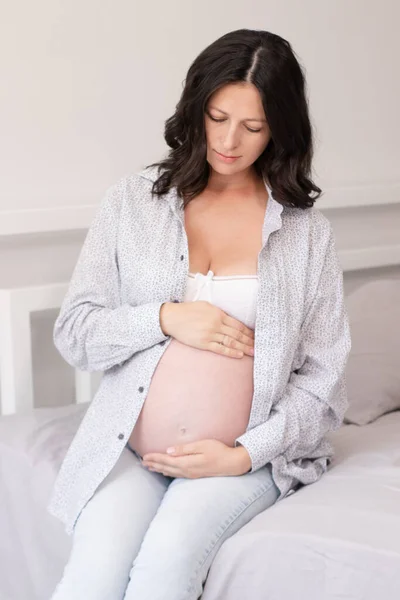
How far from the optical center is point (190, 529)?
→ 142 centimetres

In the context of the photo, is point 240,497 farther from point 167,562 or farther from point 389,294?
point 389,294

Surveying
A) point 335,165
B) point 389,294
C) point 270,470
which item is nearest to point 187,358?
point 270,470

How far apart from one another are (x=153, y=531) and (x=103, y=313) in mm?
388

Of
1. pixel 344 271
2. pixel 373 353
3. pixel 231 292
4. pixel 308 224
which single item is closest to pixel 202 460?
pixel 231 292

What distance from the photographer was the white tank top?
164 cm

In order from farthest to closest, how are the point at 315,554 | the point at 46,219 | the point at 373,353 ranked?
1. the point at 373,353
2. the point at 46,219
3. the point at 315,554

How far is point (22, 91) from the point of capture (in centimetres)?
199

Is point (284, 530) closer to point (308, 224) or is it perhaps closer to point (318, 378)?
point (318, 378)

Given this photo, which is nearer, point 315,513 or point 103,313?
point 315,513

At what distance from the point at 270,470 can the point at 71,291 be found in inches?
17.8

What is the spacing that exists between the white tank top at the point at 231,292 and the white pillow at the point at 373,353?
1.87ft

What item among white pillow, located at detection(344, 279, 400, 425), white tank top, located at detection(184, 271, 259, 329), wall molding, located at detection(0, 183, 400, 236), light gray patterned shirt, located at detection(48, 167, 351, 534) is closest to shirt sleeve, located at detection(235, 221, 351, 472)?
light gray patterned shirt, located at detection(48, 167, 351, 534)

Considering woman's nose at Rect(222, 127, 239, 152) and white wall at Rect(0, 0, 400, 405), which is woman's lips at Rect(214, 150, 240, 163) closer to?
woman's nose at Rect(222, 127, 239, 152)

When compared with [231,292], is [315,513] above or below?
below
